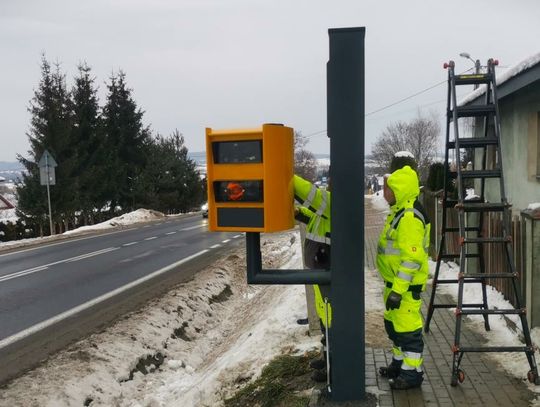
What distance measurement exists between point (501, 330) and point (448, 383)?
1528 mm

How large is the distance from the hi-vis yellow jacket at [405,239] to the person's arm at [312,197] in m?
0.55

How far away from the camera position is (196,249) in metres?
15.8

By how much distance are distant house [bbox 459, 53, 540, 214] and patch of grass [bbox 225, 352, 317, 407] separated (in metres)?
3.48

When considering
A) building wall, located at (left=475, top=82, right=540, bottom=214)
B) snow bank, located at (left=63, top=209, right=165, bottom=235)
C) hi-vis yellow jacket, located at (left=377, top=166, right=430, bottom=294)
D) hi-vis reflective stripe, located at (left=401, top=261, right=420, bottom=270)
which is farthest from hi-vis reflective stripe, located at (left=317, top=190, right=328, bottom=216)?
snow bank, located at (left=63, top=209, right=165, bottom=235)

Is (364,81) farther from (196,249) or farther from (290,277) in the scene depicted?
(196,249)

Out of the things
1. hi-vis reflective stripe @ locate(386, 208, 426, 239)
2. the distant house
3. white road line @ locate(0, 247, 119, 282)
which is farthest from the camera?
white road line @ locate(0, 247, 119, 282)

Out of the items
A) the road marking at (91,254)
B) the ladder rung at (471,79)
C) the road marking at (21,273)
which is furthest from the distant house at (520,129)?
the road marking at (91,254)

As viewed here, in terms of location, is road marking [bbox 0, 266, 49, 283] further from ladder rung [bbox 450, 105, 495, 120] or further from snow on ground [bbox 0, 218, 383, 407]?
ladder rung [bbox 450, 105, 495, 120]

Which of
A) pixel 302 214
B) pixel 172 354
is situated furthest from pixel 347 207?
pixel 172 354

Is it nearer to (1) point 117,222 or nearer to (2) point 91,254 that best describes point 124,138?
(1) point 117,222

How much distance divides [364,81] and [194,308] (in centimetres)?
622

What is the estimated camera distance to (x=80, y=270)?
12172 millimetres

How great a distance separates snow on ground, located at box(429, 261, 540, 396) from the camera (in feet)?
15.0

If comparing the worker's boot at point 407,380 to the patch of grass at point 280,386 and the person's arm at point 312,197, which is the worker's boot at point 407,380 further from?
the person's arm at point 312,197
